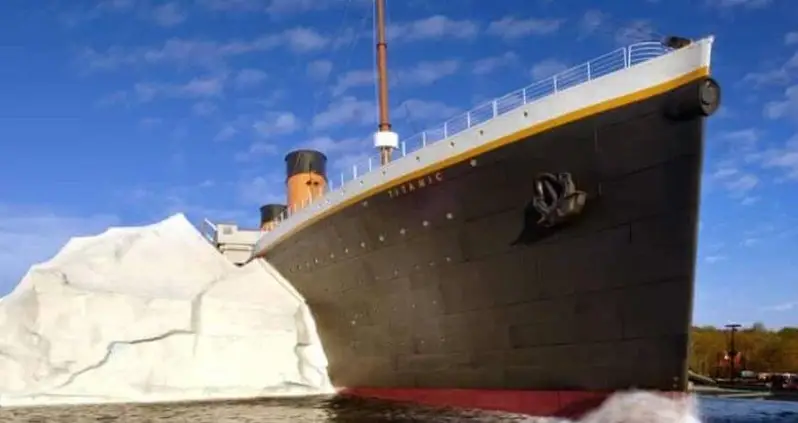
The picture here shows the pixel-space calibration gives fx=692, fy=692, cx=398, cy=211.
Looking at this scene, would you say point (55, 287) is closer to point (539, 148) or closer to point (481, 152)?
point (481, 152)

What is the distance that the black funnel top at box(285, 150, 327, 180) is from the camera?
32.7 meters

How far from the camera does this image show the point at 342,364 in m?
23.3

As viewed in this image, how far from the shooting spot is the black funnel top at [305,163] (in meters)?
32.7

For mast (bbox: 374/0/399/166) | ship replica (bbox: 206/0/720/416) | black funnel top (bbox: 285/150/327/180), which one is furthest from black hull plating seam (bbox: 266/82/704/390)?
black funnel top (bbox: 285/150/327/180)

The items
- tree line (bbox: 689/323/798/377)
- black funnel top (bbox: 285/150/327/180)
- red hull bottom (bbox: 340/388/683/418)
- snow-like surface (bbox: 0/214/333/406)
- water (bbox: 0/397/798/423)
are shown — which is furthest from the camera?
tree line (bbox: 689/323/798/377)

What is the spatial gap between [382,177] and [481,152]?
144 inches

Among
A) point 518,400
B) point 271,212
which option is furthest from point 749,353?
point 518,400

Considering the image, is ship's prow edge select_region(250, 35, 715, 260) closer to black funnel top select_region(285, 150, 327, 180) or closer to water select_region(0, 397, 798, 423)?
water select_region(0, 397, 798, 423)

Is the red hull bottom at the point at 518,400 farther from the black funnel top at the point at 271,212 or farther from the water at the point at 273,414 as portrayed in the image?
the black funnel top at the point at 271,212

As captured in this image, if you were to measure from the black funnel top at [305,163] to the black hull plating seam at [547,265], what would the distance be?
12.7 m

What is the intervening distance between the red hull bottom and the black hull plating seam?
0.68ft

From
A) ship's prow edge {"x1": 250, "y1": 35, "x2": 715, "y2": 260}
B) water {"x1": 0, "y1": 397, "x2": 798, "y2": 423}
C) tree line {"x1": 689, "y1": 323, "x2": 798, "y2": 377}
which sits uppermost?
ship's prow edge {"x1": 250, "y1": 35, "x2": 715, "y2": 260}

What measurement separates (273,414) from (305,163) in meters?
16.2

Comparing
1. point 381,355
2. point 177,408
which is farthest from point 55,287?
point 381,355
